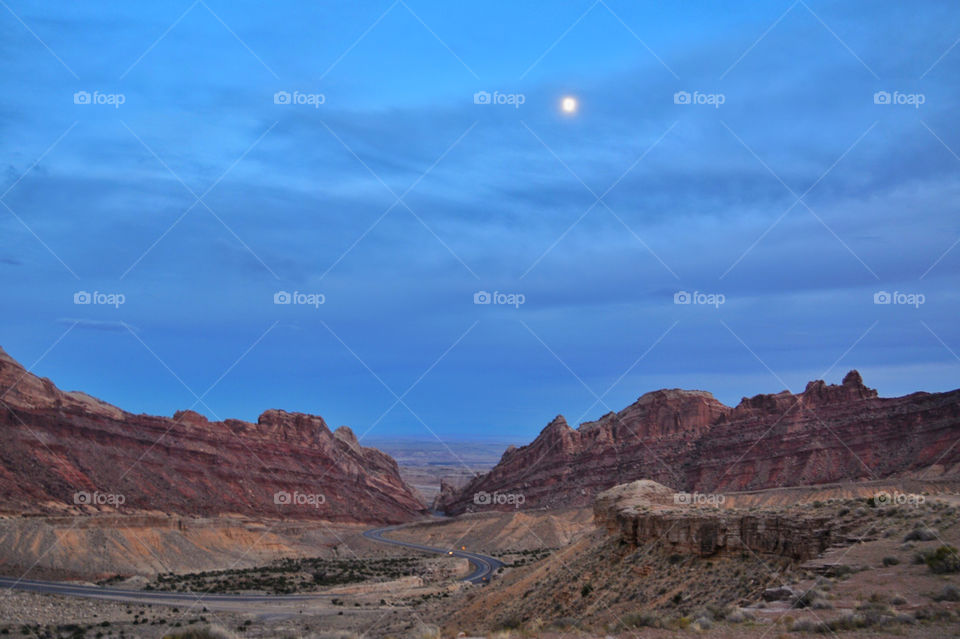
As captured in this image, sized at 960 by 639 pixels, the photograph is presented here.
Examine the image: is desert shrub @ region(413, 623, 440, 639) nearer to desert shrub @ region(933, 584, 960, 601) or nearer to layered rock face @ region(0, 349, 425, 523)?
desert shrub @ region(933, 584, 960, 601)

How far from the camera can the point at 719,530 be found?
76.8 ft

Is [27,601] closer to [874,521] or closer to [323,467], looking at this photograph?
[874,521]

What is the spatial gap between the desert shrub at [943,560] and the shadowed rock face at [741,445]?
6924 centimetres

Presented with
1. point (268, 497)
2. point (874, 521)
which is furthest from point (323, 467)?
point (874, 521)

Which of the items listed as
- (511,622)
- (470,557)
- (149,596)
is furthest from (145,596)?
(470,557)

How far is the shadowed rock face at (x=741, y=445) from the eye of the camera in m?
86.4

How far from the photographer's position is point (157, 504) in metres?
92.8

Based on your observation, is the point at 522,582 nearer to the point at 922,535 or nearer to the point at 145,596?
the point at 922,535

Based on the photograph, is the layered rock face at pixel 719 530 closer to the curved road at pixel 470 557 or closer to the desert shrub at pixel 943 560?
the desert shrub at pixel 943 560

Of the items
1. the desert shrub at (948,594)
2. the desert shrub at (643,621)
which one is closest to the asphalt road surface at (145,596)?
the desert shrub at (643,621)

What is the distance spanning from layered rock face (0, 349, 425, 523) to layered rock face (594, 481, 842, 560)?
68.6 metres

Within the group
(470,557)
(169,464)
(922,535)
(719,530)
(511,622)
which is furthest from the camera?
(169,464)

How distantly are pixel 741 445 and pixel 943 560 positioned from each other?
296 ft

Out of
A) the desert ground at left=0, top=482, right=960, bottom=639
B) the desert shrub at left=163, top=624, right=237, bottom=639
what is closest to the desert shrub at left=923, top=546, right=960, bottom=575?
the desert ground at left=0, top=482, right=960, bottom=639
